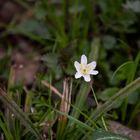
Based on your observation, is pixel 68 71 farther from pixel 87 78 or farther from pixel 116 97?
pixel 116 97

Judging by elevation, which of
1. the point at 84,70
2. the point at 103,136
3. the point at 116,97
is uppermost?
the point at 84,70

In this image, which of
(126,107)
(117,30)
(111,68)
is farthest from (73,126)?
(117,30)

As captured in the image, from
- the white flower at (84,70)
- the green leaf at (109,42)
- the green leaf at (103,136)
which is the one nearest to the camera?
the green leaf at (103,136)

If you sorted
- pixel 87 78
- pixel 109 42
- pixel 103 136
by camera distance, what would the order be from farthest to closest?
1. pixel 109 42
2. pixel 87 78
3. pixel 103 136

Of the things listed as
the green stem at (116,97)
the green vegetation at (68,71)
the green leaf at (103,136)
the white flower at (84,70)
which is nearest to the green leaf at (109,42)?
the green vegetation at (68,71)

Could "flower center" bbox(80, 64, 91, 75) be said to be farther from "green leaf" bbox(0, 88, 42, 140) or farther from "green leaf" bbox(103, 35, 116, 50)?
"green leaf" bbox(103, 35, 116, 50)

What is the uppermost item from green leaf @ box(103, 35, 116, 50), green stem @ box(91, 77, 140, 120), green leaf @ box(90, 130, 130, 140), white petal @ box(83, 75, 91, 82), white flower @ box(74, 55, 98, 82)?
green leaf @ box(103, 35, 116, 50)

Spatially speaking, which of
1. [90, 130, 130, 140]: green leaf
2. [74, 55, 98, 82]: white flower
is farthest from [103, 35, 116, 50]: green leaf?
[90, 130, 130, 140]: green leaf

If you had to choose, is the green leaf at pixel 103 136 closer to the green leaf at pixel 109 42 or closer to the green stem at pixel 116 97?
the green stem at pixel 116 97

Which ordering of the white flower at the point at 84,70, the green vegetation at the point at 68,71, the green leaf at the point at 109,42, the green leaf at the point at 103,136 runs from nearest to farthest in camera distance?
1. the green leaf at the point at 103,136
2. the green vegetation at the point at 68,71
3. the white flower at the point at 84,70
4. the green leaf at the point at 109,42

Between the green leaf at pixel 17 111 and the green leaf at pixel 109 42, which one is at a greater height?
the green leaf at pixel 109 42

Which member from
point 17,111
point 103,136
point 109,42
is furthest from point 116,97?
point 109,42

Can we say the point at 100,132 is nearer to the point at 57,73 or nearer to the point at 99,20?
the point at 57,73
